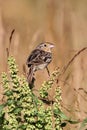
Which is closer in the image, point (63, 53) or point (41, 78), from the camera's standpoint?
point (41, 78)

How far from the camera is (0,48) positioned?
5.83 meters

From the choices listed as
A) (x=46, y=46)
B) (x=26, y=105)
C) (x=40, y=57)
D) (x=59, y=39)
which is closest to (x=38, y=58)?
(x=40, y=57)

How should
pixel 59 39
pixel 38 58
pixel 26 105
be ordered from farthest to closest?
1. pixel 59 39
2. pixel 38 58
3. pixel 26 105

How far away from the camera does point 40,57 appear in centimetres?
590

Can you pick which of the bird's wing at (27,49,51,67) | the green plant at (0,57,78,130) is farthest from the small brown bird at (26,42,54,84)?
the green plant at (0,57,78,130)

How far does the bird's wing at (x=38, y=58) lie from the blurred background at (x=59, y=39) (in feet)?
0.25

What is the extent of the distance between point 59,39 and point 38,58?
0.65 metres

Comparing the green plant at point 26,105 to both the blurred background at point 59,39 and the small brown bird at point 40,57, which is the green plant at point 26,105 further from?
the small brown bird at point 40,57

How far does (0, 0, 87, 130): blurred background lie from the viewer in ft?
17.2

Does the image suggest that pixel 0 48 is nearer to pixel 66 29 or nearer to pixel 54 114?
pixel 66 29

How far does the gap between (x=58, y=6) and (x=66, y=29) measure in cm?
22

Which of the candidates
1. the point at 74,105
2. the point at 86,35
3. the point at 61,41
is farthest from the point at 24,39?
the point at 74,105

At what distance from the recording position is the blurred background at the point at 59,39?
5.23m

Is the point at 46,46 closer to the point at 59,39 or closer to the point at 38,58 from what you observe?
the point at 59,39
